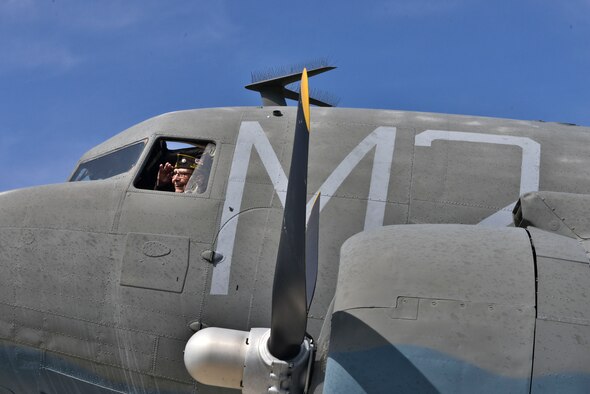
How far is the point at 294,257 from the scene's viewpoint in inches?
317

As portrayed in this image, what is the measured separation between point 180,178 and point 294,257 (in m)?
3.35

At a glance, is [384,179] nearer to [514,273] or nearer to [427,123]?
[427,123]

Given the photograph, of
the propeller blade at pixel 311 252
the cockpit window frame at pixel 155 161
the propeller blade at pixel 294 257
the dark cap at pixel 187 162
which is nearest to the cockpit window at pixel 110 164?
the cockpit window frame at pixel 155 161

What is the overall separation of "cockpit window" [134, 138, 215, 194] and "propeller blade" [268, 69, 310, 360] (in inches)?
112

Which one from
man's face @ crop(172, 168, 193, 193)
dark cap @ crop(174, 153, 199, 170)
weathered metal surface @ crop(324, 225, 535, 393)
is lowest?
weathered metal surface @ crop(324, 225, 535, 393)

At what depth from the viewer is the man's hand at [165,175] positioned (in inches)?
438

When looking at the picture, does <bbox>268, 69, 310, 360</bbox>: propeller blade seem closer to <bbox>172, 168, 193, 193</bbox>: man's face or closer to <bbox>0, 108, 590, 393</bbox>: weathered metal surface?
<bbox>0, 108, 590, 393</bbox>: weathered metal surface

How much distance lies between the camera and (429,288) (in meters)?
7.57

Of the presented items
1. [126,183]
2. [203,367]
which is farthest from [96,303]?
[203,367]

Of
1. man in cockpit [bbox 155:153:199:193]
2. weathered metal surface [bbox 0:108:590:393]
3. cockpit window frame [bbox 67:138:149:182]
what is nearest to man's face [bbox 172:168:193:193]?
man in cockpit [bbox 155:153:199:193]

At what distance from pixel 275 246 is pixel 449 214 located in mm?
2034

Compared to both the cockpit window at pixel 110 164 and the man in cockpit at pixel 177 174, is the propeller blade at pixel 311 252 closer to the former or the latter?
the man in cockpit at pixel 177 174

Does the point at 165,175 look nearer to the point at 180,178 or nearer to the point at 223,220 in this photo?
the point at 180,178

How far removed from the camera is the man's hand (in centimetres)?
1113
